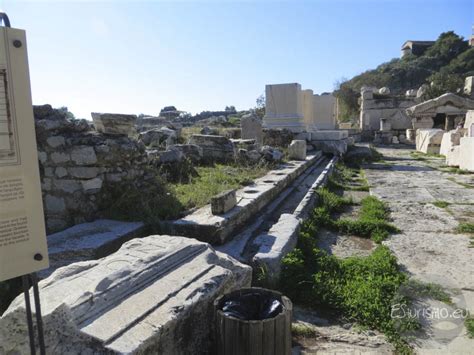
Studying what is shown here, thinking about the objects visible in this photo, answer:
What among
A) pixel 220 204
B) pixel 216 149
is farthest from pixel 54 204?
pixel 216 149

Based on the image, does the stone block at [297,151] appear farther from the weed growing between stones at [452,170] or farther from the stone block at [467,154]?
the stone block at [467,154]

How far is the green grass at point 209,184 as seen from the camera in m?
5.09

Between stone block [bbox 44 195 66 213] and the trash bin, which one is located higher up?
stone block [bbox 44 195 66 213]

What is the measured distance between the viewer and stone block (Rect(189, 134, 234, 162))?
8.97 m

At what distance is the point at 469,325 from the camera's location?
2551mm

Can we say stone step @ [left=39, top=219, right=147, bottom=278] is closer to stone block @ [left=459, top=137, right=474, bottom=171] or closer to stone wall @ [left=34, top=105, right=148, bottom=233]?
stone wall @ [left=34, top=105, right=148, bottom=233]

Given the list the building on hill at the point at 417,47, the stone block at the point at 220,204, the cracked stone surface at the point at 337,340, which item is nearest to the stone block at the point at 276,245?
the cracked stone surface at the point at 337,340

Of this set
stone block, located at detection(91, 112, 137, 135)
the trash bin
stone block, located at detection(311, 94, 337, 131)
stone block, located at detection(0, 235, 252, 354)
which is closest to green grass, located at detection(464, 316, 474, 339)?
the trash bin

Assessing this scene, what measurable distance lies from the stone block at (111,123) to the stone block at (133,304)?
277 centimetres

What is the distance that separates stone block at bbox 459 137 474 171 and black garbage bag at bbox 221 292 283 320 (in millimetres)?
9692

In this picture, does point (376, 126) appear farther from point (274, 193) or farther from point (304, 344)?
point (304, 344)

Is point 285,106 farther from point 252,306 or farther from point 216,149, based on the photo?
point 252,306

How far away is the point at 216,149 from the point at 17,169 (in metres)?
7.62

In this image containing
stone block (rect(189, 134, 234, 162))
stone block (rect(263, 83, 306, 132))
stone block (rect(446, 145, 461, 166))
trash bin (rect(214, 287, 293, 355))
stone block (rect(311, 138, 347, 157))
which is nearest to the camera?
trash bin (rect(214, 287, 293, 355))
